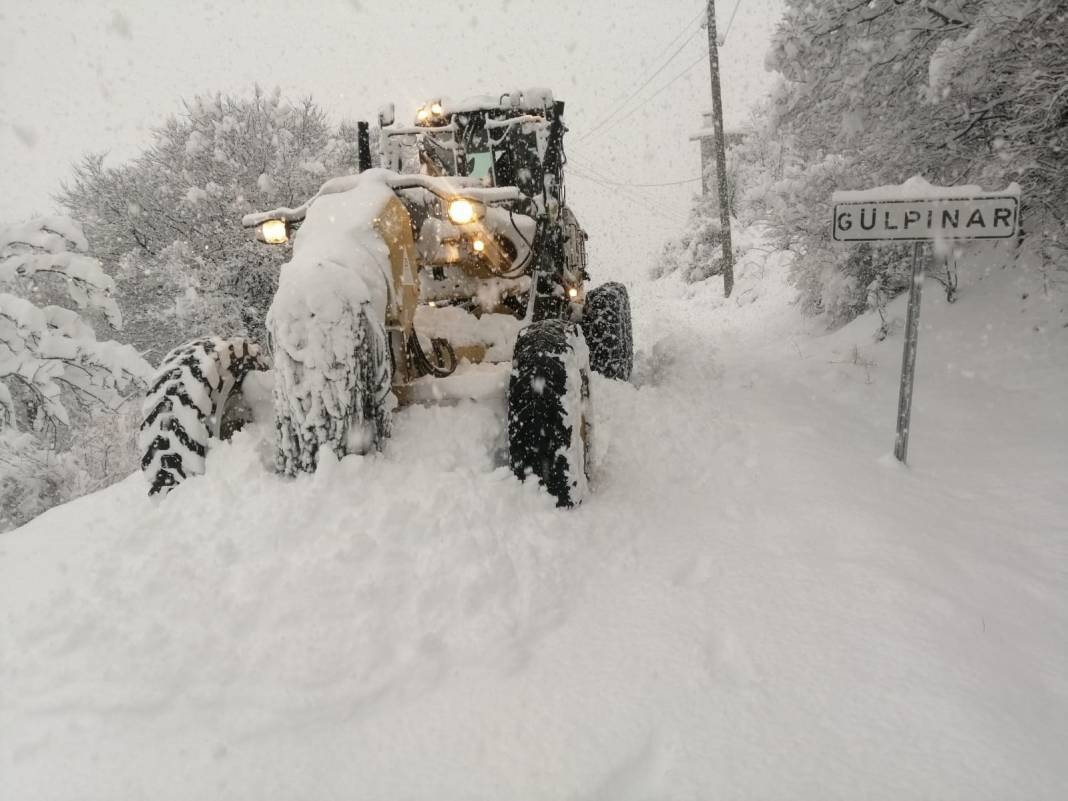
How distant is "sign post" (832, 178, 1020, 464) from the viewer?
13.0 ft

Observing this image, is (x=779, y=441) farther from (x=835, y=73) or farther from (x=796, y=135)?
(x=796, y=135)

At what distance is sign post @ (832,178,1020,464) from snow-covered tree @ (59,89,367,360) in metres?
11.1

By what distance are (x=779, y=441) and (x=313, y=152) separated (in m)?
14.4

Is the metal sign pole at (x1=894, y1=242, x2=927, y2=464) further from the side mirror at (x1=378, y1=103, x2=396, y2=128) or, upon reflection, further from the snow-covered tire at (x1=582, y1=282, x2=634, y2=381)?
the side mirror at (x1=378, y1=103, x2=396, y2=128)

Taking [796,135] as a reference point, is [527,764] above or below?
below

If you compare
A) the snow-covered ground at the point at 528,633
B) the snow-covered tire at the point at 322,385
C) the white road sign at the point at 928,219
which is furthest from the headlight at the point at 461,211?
the white road sign at the point at 928,219

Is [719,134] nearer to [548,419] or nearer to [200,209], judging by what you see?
[200,209]

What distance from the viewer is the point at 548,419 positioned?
3449 millimetres

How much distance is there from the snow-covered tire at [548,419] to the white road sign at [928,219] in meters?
2.19

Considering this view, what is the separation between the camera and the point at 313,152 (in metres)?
15.7

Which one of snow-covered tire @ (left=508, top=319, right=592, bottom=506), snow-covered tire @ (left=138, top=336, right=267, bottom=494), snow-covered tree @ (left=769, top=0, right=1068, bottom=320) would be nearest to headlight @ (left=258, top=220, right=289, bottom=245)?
snow-covered tire @ (left=138, top=336, right=267, bottom=494)

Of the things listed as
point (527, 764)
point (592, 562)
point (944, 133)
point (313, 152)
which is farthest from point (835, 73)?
point (313, 152)

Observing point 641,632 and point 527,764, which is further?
point 641,632

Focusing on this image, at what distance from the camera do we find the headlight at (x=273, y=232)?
3877 mm
